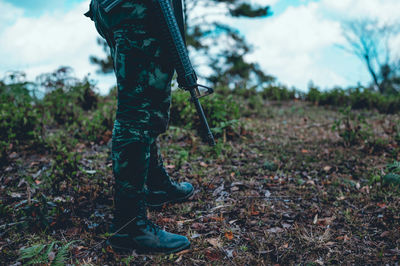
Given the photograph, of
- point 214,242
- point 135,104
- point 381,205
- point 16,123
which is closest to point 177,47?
point 135,104

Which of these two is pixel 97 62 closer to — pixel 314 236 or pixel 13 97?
pixel 13 97

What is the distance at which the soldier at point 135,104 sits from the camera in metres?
1.82

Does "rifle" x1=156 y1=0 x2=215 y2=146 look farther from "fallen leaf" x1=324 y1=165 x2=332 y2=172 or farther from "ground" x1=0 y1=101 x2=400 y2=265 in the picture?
"fallen leaf" x1=324 y1=165 x2=332 y2=172

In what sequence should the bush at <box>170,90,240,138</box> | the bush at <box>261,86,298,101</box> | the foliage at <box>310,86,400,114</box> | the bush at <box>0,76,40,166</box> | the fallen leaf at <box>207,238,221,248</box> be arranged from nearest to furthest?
1. the fallen leaf at <box>207,238,221,248</box>
2. the bush at <box>0,76,40,166</box>
3. the bush at <box>170,90,240,138</box>
4. the foliage at <box>310,86,400,114</box>
5. the bush at <box>261,86,298,101</box>

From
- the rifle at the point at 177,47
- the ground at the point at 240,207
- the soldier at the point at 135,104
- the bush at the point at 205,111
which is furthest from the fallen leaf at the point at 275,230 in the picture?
the bush at the point at 205,111

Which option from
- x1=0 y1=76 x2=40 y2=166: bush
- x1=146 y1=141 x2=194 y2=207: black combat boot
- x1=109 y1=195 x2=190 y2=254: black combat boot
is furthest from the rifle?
x1=0 y1=76 x2=40 y2=166: bush

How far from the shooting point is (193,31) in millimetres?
17469

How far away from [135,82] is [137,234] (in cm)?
103

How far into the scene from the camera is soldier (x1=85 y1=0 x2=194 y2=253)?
182 cm

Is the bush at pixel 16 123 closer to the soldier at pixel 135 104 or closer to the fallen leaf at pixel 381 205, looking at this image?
the soldier at pixel 135 104

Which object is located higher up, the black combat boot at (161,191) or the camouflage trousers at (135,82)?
the camouflage trousers at (135,82)

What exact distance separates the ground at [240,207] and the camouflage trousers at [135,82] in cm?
65

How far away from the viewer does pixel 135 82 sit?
188 centimetres

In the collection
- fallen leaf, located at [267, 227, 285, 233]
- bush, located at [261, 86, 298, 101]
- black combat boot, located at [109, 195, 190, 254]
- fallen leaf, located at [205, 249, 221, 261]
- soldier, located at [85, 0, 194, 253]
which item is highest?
bush, located at [261, 86, 298, 101]
